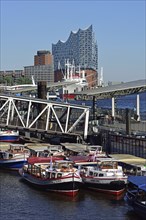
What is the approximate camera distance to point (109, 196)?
49312 millimetres

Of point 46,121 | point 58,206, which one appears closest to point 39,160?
point 58,206

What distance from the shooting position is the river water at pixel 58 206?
43.4m

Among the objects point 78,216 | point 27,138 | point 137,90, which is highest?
point 137,90

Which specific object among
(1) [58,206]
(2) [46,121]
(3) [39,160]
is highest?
(2) [46,121]

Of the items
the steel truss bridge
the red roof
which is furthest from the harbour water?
the steel truss bridge

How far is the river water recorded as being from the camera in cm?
4338

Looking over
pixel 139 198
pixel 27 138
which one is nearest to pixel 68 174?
pixel 139 198

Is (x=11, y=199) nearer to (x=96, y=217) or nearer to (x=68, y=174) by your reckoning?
(x=68, y=174)

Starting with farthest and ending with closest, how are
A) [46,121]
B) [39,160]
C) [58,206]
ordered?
[46,121], [39,160], [58,206]

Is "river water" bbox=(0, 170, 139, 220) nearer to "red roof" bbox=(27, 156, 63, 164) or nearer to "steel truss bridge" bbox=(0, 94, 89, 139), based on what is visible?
"red roof" bbox=(27, 156, 63, 164)

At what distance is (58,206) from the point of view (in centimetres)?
4700

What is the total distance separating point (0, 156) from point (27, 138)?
21.8 metres

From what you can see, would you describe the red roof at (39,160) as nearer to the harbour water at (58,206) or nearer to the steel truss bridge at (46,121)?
the harbour water at (58,206)

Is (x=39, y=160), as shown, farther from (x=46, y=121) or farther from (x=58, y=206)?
(x=46, y=121)
